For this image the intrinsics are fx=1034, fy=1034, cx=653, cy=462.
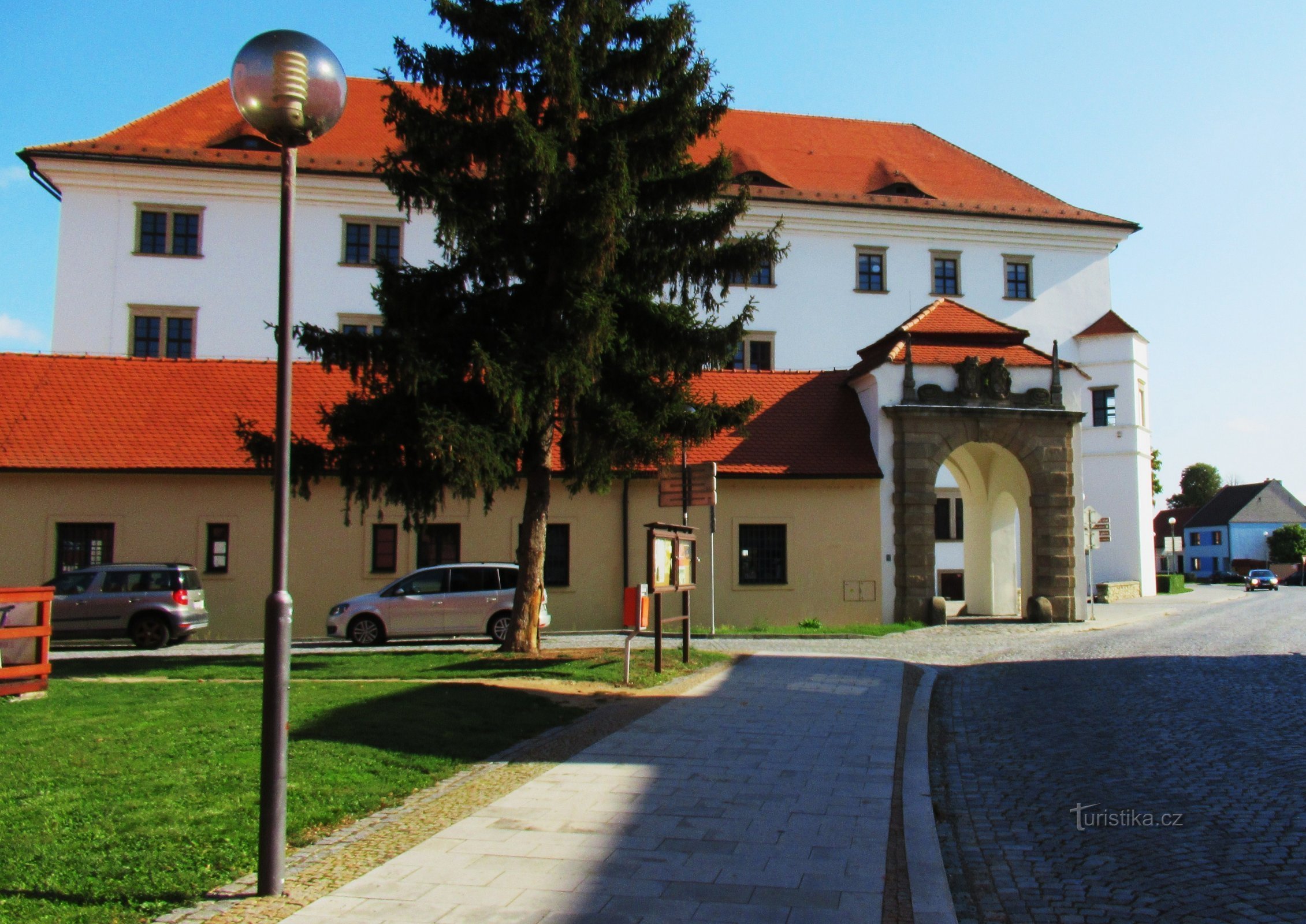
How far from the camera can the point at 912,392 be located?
26.4 meters

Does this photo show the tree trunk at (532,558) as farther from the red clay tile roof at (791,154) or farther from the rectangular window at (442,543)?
the red clay tile roof at (791,154)

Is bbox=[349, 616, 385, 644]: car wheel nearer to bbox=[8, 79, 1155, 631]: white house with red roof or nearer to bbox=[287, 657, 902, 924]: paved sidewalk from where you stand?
bbox=[287, 657, 902, 924]: paved sidewalk

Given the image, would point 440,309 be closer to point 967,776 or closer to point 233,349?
point 967,776

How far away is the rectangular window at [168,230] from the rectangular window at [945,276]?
28.6 meters

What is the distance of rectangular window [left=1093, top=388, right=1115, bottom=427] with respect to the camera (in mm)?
43500

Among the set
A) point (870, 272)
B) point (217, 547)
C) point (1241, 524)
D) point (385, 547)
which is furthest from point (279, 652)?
point (1241, 524)

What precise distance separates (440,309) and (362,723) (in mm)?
8025

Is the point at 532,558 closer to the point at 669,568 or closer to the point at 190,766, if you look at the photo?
the point at 669,568

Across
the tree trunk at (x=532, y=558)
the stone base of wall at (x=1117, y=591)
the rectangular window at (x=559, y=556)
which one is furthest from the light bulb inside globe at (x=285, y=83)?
the stone base of wall at (x=1117, y=591)

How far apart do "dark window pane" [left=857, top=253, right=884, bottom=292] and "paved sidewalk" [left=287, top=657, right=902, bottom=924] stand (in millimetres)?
33706

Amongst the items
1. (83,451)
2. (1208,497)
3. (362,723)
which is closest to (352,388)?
(83,451)

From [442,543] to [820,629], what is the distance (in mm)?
9215

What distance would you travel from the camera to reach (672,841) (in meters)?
6.25

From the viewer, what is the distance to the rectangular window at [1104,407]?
143 ft
